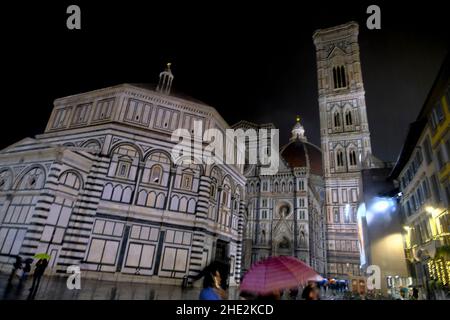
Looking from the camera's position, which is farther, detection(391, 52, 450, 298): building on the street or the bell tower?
the bell tower

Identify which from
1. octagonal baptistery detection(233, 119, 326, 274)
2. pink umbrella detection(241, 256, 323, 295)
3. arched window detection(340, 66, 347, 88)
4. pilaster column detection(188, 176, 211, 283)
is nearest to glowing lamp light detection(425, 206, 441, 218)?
pilaster column detection(188, 176, 211, 283)

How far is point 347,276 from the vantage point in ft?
141

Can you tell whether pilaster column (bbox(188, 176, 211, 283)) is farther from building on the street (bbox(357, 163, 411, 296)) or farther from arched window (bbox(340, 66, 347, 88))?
arched window (bbox(340, 66, 347, 88))

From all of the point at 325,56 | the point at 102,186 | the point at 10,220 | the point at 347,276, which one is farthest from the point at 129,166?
the point at 325,56

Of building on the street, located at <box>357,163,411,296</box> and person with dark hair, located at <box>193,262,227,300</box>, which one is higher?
building on the street, located at <box>357,163,411,296</box>

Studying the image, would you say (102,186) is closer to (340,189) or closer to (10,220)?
(10,220)

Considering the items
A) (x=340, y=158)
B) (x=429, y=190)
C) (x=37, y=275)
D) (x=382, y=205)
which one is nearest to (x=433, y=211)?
(x=429, y=190)

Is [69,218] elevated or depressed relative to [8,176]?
depressed

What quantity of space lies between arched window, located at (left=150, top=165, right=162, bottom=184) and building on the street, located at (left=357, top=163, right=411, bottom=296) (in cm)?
1860

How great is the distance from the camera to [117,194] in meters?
18.2

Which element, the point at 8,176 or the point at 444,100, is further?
the point at 8,176

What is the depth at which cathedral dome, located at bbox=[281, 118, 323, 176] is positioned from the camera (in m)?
67.1

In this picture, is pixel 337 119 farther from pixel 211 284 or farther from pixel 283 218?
pixel 211 284
